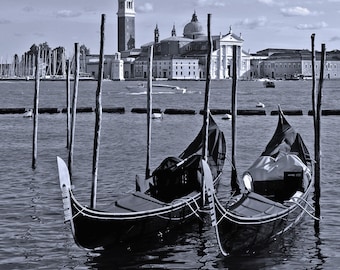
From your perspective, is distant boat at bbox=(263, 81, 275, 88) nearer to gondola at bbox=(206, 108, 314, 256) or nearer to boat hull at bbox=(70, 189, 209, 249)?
gondola at bbox=(206, 108, 314, 256)

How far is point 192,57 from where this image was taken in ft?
382

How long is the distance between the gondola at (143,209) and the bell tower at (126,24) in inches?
4372

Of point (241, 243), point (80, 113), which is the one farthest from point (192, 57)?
point (241, 243)

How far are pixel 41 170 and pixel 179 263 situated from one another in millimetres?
7541

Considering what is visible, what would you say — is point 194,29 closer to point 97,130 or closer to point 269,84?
point 269,84

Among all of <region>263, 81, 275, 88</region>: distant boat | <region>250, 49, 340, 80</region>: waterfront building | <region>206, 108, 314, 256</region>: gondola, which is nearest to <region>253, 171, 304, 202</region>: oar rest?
<region>206, 108, 314, 256</region>: gondola

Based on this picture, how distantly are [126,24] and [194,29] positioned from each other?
11.0 metres

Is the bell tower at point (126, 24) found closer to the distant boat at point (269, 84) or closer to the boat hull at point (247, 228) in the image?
the distant boat at point (269, 84)

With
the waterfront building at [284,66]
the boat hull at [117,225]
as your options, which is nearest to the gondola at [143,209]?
the boat hull at [117,225]

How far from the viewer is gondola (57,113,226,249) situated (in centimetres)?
A: 776

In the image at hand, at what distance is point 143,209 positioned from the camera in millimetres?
8414

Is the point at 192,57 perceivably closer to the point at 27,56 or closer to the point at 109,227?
the point at 27,56

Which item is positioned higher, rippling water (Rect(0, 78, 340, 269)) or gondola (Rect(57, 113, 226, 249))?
gondola (Rect(57, 113, 226, 249))

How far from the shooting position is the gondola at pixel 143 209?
25.5 ft
